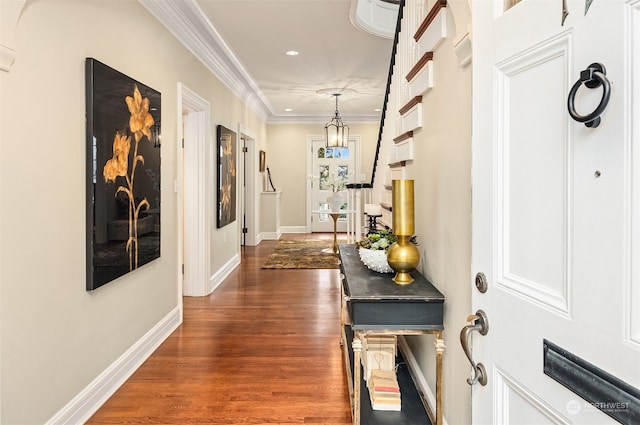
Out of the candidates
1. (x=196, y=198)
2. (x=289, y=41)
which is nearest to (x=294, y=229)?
(x=196, y=198)

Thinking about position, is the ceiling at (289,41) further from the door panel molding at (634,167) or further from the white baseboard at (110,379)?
the door panel molding at (634,167)

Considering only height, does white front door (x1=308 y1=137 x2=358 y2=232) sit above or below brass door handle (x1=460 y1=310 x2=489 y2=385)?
above

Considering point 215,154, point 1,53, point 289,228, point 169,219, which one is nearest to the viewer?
point 1,53

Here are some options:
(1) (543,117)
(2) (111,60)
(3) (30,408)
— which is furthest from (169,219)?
(1) (543,117)

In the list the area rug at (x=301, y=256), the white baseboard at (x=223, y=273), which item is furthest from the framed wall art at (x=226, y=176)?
the area rug at (x=301, y=256)

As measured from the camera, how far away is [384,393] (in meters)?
A: 2.09

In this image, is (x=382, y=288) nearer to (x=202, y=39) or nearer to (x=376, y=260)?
(x=376, y=260)

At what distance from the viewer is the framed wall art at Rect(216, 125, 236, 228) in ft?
16.3

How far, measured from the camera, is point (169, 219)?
134 inches

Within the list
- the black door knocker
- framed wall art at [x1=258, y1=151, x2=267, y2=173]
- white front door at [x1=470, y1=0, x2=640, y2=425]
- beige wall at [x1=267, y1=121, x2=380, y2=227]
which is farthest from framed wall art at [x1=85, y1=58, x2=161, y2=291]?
beige wall at [x1=267, y1=121, x2=380, y2=227]

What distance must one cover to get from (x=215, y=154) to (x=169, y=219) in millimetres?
1620

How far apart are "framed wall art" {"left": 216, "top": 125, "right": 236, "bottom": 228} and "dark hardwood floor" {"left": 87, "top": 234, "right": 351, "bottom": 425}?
1.20 m

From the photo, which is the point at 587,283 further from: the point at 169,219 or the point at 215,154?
the point at 215,154

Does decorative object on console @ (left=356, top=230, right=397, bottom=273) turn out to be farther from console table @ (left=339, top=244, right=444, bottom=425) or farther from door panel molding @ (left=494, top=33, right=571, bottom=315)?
door panel molding @ (left=494, top=33, right=571, bottom=315)
